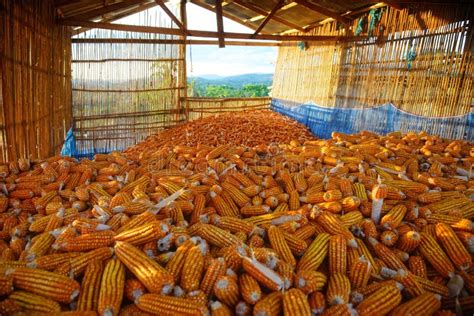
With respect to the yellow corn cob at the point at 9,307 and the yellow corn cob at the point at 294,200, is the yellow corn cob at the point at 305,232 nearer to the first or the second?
the yellow corn cob at the point at 294,200

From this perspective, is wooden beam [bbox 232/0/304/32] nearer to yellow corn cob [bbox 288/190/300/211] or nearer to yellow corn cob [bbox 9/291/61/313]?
yellow corn cob [bbox 288/190/300/211]

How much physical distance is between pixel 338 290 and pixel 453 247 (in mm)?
1317

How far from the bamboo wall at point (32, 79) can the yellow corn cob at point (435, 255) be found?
19.7 feet

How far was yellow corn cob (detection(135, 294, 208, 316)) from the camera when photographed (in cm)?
181

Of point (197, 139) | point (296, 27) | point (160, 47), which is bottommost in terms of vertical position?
point (197, 139)

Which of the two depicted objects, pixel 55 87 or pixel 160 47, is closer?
pixel 55 87

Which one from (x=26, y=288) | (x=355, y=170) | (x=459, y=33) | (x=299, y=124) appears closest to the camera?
(x=26, y=288)

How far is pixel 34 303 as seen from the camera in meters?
1.87

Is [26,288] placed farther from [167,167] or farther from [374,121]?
[374,121]

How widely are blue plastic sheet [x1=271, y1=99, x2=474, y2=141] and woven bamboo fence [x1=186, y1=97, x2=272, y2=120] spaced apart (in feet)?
7.27

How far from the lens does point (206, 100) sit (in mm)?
13930

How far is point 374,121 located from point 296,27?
5.83 meters

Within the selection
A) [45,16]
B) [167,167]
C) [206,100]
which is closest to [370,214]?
[167,167]

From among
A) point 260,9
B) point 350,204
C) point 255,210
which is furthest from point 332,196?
point 260,9
